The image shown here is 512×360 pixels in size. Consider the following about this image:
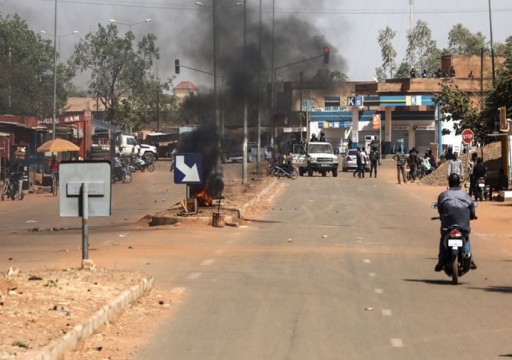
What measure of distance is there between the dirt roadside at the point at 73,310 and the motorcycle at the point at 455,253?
158 inches

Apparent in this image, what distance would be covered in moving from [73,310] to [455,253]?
5997mm

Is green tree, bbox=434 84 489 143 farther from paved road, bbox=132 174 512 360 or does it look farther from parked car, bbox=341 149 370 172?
paved road, bbox=132 174 512 360

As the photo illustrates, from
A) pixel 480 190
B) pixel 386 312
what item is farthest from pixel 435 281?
pixel 480 190

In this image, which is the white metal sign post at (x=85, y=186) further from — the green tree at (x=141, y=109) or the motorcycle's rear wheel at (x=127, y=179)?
the green tree at (x=141, y=109)

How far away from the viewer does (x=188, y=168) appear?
2448 cm

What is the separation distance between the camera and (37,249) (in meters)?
18.8

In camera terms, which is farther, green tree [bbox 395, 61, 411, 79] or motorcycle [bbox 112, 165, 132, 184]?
green tree [bbox 395, 61, 411, 79]

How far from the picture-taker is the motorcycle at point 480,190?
117 ft

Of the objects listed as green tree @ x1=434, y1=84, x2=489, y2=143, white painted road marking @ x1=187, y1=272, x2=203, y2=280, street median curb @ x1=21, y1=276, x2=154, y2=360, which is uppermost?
green tree @ x1=434, y1=84, x2=489, y2=143

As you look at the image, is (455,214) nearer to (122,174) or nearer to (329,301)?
(329,301)

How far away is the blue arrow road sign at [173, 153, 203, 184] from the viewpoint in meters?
24.4

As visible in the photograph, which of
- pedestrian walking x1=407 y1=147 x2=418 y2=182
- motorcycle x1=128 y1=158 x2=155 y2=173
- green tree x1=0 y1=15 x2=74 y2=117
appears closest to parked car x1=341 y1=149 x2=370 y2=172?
pedestrian walking x1=407 y1=147 x2=418 y2=182

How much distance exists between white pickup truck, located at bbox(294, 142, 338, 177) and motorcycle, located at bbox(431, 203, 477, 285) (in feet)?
153

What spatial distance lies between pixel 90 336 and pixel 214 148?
72.3 feet
